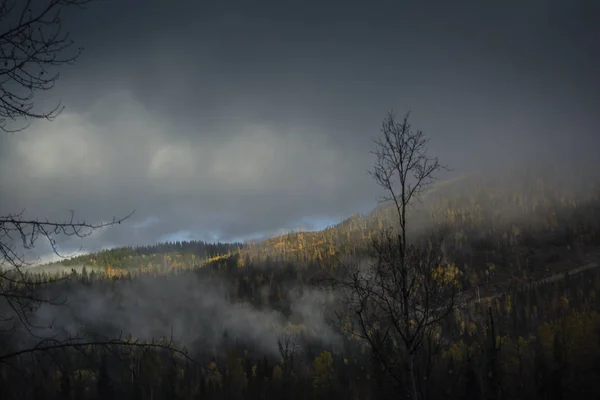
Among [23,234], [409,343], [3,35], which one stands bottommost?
[409,343]

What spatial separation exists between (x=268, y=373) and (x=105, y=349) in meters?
106

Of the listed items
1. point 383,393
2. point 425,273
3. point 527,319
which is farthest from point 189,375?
point 527,319

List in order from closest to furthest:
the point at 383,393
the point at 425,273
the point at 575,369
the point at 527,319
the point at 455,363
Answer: the point at 425,273 < the point at 383,393 < the point at 575,369 < the point at 455,363 < the point at 527,319

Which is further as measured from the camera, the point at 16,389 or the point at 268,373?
the point at 268,373

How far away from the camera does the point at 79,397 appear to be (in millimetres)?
75125

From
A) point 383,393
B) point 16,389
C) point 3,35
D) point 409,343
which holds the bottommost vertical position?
point 383,393

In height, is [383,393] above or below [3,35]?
below

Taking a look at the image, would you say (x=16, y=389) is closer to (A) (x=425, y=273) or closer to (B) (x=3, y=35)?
(B) (x=3, y=35)

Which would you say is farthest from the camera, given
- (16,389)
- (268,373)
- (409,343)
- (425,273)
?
(268,373)

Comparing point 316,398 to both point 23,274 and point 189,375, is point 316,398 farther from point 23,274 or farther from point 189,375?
point 23,274

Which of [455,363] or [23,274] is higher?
[23,274]

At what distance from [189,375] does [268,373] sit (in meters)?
20.4

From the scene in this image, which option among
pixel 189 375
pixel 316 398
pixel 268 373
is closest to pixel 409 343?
pixel 316 398

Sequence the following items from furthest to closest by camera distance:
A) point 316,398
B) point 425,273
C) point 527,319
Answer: point 527,319 < point 316,398 < point 425,273
